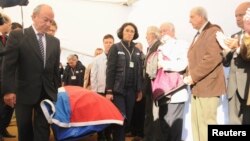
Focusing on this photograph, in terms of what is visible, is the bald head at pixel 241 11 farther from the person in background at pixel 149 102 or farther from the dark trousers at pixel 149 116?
the dark trousers at pixel 149 116

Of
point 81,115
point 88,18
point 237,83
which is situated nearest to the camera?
point 237,83

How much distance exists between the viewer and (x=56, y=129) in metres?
3.15

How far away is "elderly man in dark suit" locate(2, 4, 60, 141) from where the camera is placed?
2.37 meters

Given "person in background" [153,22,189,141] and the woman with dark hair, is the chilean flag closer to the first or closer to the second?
the woman with dark hair

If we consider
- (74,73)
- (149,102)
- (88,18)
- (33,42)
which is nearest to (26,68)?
(33,42)

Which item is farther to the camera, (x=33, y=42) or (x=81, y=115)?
(x=81, y=115)

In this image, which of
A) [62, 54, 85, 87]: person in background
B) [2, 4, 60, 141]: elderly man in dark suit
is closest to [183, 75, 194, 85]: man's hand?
[2, 4, 60, 141]: elderly man in dark suit

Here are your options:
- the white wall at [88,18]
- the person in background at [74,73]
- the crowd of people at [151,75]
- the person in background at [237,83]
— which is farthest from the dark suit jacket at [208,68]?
the person in background at [74,73]

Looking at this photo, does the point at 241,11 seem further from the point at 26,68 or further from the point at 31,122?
the point at 31,122

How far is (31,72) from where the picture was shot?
2.42 meters

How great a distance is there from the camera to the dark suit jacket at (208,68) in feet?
9.51

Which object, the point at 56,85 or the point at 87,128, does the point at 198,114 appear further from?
the point at 56,85

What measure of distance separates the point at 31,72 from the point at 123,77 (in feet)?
3.23

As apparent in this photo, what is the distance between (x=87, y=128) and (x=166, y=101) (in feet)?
2.51
